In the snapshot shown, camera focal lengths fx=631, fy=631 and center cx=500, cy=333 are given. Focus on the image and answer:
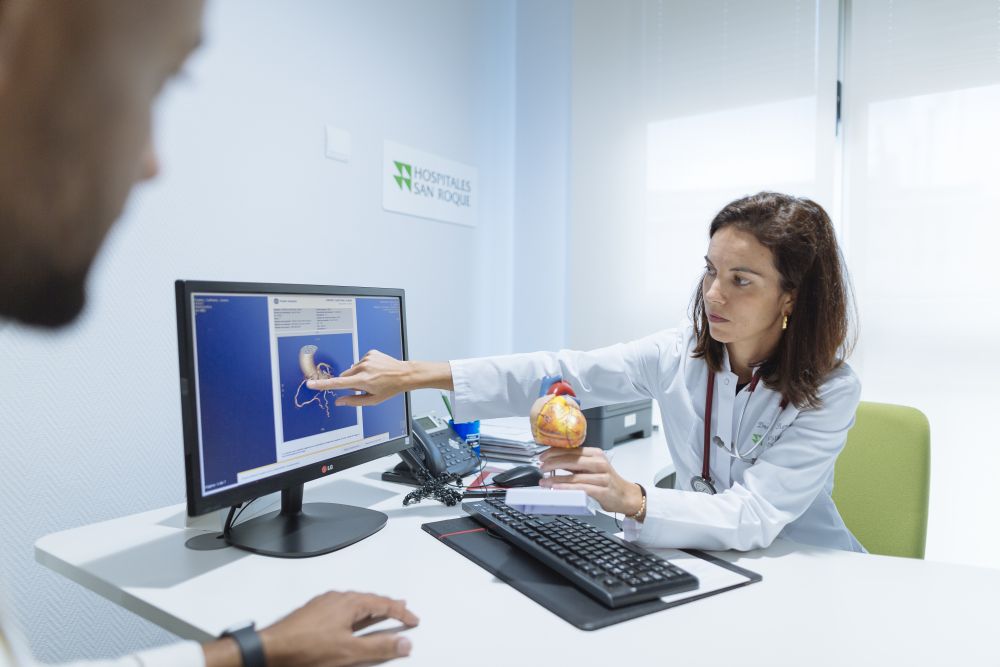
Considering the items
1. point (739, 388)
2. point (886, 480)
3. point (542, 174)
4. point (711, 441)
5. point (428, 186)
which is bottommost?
point (886, 480)

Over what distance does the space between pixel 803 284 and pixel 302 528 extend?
107 cm

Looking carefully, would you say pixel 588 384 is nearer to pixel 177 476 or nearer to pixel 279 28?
pixel 177 476

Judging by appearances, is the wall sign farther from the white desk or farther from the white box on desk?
the white box on desk

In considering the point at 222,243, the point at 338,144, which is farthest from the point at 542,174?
the point at 222,243

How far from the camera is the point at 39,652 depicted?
4.65 feet

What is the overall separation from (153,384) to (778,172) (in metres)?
2.21

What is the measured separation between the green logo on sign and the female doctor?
43.9 inches

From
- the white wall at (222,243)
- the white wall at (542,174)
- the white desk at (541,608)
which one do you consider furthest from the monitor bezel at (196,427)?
the white wall at (542,174)

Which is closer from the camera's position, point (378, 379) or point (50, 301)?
point (378, 379)

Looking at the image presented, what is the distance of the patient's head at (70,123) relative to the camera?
0.70 m

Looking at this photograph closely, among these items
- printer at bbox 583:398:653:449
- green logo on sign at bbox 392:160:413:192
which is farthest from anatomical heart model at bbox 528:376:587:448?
green logo on sign at bbox 392:160:413:192

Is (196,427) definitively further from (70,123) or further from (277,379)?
(70,123)

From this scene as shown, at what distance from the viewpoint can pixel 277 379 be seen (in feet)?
3.47

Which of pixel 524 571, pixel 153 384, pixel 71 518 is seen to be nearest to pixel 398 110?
pixel 153 384
